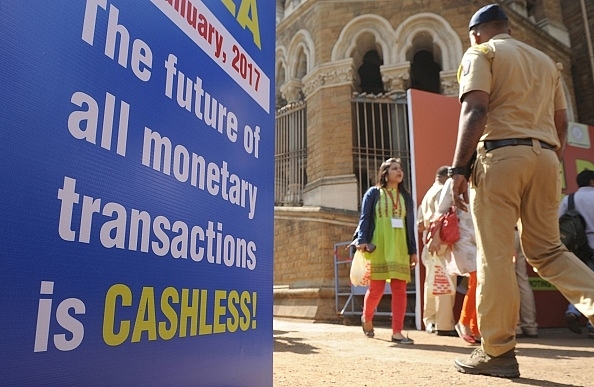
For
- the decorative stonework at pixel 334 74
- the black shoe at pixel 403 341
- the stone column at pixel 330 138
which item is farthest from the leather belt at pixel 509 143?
the decorative stonework at pixel 334 74

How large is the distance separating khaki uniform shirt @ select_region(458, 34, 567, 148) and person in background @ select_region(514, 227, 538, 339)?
2.95m

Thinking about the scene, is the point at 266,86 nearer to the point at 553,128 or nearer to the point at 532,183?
the point at 532,183

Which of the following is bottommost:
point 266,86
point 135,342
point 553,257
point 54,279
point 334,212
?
point 135,342

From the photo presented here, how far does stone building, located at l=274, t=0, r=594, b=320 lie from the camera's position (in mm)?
11055

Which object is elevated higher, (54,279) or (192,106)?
(192,106)

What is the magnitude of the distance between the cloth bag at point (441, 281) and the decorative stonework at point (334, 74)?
7.63 m

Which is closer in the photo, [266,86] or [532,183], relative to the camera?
[266,86]

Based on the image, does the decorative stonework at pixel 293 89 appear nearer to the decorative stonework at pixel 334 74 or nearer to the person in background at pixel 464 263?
the decorative stonework at pixel 334 74

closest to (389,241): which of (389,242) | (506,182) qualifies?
(389,242)

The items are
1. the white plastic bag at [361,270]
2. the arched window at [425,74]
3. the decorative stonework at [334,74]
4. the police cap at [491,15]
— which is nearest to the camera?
the police cap at [491,15]

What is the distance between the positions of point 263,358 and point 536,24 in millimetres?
15578

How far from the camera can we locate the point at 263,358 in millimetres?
1663

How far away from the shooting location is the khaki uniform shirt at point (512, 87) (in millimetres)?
2662

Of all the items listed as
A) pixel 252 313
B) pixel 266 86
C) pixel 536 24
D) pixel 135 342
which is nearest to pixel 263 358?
pixel 252 313
